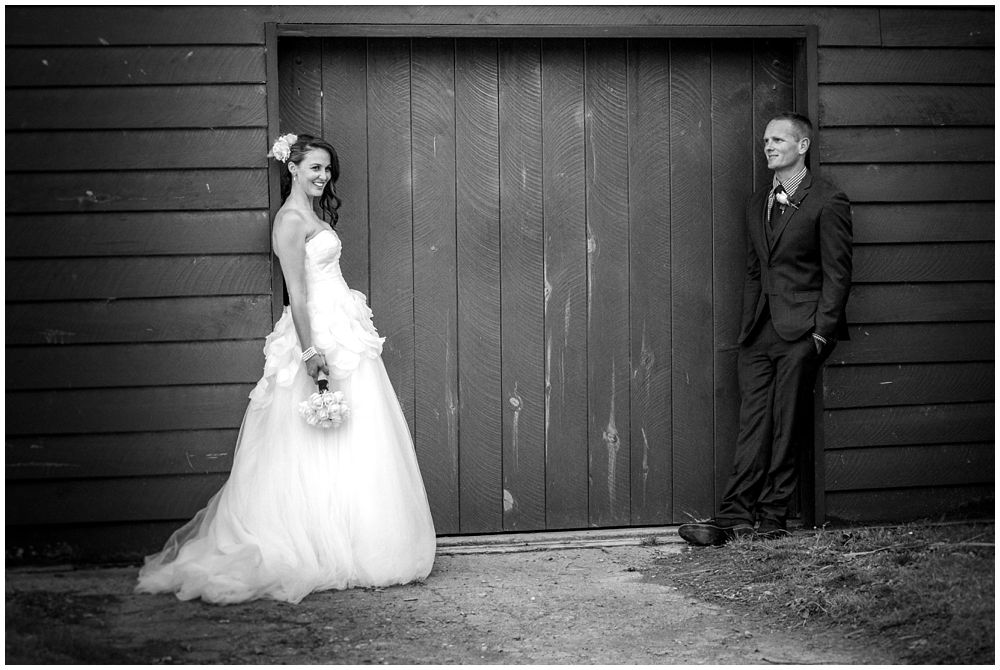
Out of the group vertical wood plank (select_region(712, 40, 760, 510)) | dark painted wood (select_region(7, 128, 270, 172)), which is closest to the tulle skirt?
dark painted wood (select_region(7, 128, 270, 172))

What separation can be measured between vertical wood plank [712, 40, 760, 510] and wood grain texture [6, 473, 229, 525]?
229 cm

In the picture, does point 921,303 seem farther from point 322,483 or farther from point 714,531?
point 322,483

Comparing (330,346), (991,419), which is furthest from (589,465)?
(991,419)

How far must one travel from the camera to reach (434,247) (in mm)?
4879

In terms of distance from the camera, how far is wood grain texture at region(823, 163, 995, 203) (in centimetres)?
494

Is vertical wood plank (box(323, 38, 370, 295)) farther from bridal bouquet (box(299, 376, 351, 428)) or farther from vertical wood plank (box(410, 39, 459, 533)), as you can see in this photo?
bridal bouquet (box(299, 376, 351, 428))

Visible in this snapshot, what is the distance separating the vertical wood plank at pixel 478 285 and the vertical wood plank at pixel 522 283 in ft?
0.14

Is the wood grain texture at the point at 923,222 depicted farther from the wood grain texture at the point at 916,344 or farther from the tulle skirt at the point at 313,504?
the tulle skirt at the point at 313,504

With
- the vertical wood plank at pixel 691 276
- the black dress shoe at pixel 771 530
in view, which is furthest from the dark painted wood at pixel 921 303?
the black dress shoe at pixel 771 530

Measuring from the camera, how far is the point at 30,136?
14.8ft

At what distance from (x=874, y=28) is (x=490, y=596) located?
301 centimetres

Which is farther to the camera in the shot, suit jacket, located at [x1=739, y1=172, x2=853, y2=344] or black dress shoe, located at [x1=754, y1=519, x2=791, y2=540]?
black dress shoe, located at [x1=754, y1=519, x2=791, y2=540]

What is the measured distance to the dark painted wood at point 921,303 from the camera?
16.4ft

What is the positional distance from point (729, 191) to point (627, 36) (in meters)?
0.84
